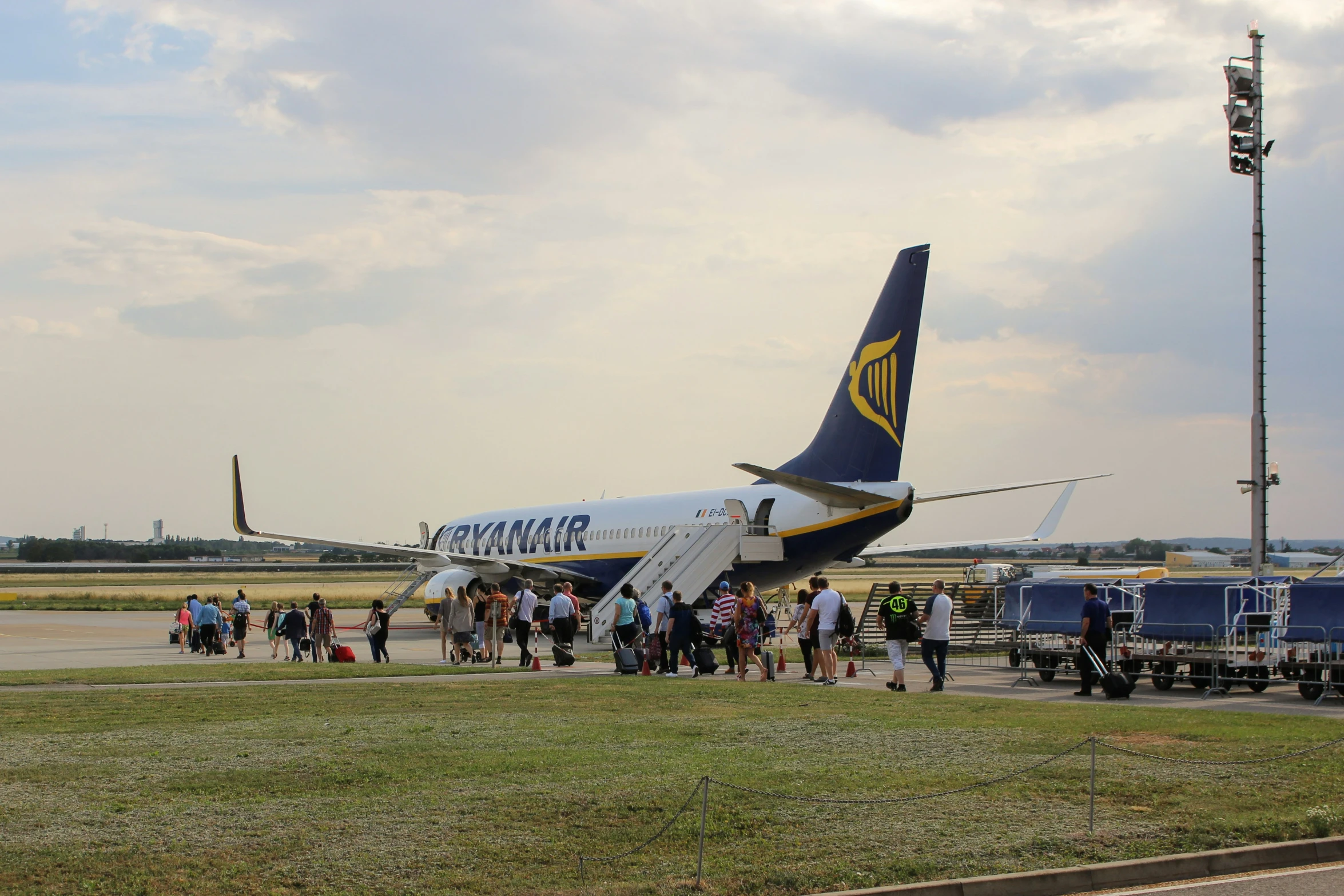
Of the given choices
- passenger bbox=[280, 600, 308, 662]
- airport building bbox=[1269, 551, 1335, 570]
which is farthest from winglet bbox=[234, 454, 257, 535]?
airport building bbox=[1269, 551, 1335, 570]

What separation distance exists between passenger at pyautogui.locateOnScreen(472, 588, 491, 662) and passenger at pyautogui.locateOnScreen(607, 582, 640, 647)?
2.89 m

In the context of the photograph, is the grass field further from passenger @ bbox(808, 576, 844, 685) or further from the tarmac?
passenger @ bbox(808, 576, 844, 685)

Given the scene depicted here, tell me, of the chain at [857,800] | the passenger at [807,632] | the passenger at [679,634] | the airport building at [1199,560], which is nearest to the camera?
the chain at [857,800]

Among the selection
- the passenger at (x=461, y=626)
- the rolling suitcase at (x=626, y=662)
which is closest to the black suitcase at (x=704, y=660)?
the rolling suitcase at (x=626, y=662)

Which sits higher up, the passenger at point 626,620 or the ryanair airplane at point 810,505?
the ryanair airplane at point 810,505

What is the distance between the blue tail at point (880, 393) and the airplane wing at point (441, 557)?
11.4m

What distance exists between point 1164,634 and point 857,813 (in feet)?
40.5

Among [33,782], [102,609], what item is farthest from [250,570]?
[33,782]

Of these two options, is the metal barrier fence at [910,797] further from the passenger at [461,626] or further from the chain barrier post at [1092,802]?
the passenger at [461,626]

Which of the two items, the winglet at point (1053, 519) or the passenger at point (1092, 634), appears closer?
the passenger at point (1092, 634)

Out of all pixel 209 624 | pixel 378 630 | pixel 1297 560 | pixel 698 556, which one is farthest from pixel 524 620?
pixel 1297 560

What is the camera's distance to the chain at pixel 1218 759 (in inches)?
428

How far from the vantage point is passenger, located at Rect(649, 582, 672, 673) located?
73.4 ft

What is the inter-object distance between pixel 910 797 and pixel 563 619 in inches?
598
